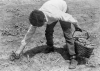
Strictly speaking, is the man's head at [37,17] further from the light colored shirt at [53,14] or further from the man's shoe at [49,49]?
the man's shoe at [49,49]

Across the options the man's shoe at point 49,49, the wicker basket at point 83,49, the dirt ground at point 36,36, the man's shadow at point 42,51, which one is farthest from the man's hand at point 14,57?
the wicker basket at point 83,49

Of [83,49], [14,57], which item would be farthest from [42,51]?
[83,49]

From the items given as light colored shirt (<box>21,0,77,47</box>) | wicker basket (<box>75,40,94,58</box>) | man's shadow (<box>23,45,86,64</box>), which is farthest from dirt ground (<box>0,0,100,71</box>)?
light colored shirt (<box>21,0,77,47</box>)

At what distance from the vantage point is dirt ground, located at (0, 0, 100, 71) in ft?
13.8

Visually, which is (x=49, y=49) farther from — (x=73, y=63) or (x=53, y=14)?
(x=53, y=14)

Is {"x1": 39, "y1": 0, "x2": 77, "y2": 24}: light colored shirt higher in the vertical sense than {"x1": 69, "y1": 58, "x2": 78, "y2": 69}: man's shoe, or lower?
higher

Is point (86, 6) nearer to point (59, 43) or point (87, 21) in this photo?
point (87, 21)

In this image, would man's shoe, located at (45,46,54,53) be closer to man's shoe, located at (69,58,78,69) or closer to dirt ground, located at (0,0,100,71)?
dirt ground, located at (0,0,100,71)

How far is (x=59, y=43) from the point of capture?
4930 mm

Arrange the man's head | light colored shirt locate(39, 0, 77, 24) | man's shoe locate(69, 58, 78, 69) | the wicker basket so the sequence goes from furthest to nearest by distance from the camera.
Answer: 1. man's shoe locate(69, 58, 78, 69)
2. the wicker basket
3. light colored shirt locate(39, 0, 77, 24)
4. the man's head

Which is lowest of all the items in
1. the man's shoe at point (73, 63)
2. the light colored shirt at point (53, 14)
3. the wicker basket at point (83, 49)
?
the man's shoe at point (73, 63)

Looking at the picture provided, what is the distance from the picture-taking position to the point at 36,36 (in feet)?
17.2

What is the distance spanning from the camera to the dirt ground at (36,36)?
4199mm

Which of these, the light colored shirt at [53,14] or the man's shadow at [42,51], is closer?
the light colored shirt at [53,14]
